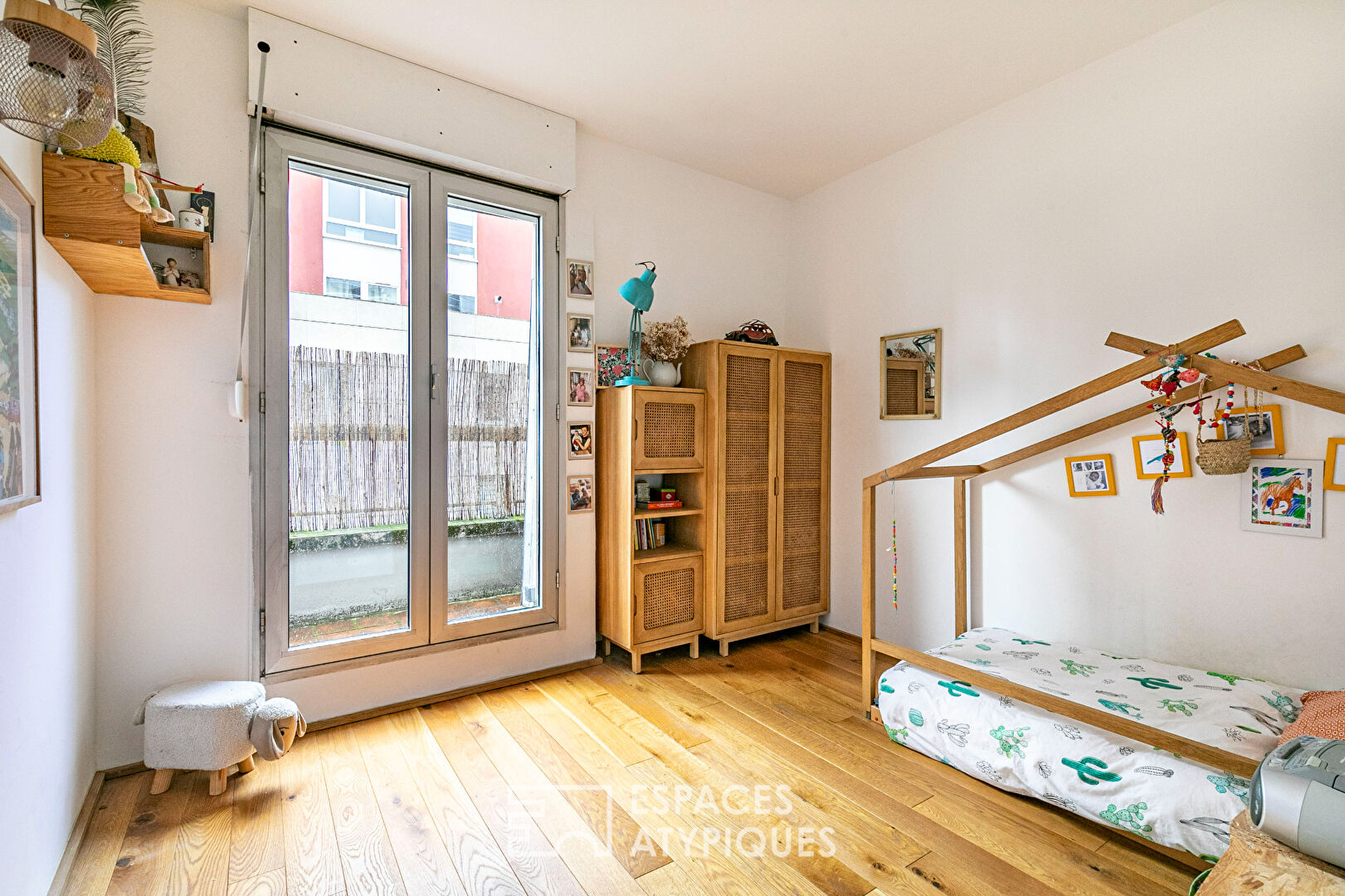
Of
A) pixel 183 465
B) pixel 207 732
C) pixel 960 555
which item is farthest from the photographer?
pixel 960 555

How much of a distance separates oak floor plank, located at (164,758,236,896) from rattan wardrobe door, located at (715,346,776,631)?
2.19 meters

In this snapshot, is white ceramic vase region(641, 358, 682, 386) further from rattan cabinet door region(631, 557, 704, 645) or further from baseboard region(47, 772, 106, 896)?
baseboard region(47, 772, 106, 896)

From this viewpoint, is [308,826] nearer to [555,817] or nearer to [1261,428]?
[555,817]

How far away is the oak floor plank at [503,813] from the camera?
1683 millimetres

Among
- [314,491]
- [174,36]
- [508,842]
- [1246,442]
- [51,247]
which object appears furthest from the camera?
[314,491]

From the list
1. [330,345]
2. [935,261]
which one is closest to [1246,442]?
[935,261]

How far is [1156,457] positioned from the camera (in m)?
2.46

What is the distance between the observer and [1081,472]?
2.69m

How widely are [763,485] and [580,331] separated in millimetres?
1323

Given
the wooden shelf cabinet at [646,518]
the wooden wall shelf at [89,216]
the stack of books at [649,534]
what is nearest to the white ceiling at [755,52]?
the wooden wall shelf at [89,216]

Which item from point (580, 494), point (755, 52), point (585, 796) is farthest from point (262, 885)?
point (755, 52)

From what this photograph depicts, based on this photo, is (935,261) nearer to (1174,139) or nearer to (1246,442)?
(1174,139)

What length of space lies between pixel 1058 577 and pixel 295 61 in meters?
3.83

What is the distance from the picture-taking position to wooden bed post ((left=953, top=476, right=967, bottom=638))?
300 cm
